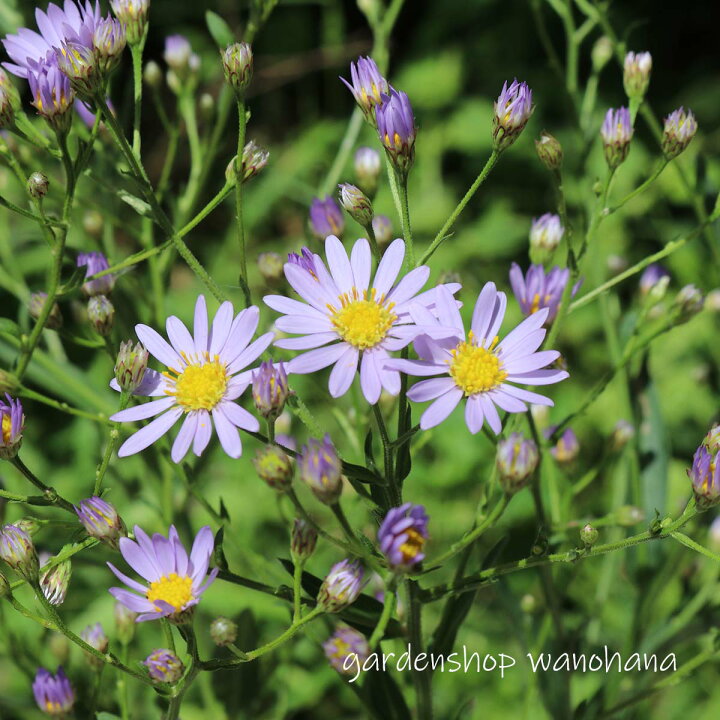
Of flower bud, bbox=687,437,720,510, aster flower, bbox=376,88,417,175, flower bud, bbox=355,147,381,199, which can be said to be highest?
flower bud, bbox=355,147,381,199

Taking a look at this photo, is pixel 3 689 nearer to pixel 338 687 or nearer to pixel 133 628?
pixel 338 687

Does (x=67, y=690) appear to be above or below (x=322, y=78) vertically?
below

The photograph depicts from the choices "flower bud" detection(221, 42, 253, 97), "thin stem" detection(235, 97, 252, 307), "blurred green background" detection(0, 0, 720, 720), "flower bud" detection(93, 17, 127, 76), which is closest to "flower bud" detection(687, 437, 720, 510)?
"blurred green background" detection(0, 0, 720, 720)

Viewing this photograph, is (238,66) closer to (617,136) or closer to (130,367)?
(130,367)

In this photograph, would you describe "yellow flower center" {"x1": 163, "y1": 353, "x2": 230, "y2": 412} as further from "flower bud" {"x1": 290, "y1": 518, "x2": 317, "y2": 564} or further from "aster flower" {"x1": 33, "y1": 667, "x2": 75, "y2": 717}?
"aster flower" {"x1": 33, "y1": 667, "x2": 75, "y2": 717}

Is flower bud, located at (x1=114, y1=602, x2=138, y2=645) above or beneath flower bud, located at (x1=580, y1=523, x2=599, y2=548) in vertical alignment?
above

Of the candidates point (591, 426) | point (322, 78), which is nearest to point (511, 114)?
point (591, 426)

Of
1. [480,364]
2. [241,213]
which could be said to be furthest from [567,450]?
[241,213]
